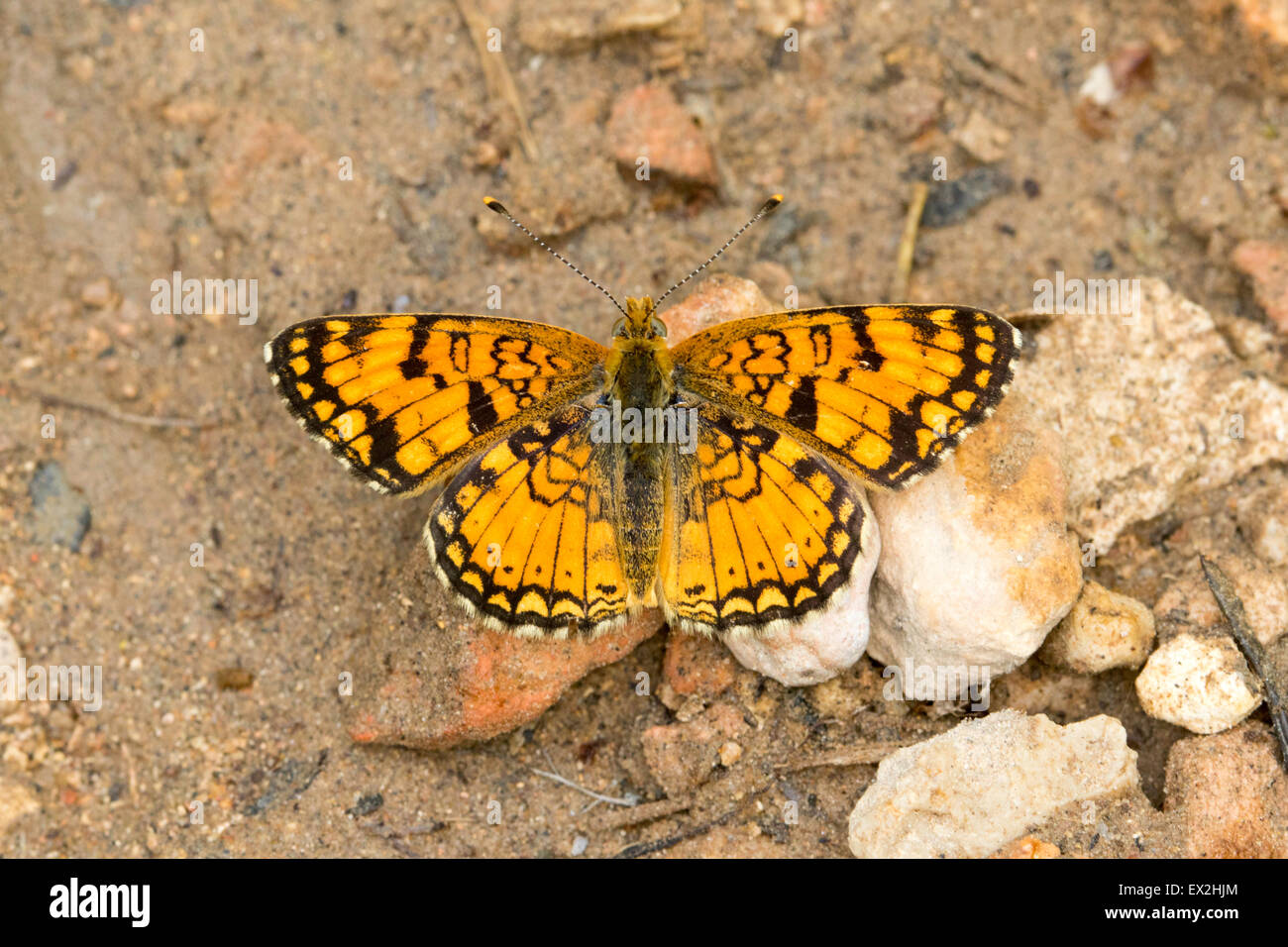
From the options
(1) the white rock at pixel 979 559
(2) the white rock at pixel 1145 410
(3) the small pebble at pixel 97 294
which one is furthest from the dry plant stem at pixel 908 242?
(3) the small pebble at pixel 97 294

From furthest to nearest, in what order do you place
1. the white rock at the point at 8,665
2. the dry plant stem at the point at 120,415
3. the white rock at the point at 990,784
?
the dry plant stem at the point at 120,415, the white rock at the point at 8,665, the white rock at the point at 990,784

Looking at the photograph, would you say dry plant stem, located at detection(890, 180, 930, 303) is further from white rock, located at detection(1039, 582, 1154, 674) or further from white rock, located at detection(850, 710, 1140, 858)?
white rock, located at detection(850, 710, 1140, 858)

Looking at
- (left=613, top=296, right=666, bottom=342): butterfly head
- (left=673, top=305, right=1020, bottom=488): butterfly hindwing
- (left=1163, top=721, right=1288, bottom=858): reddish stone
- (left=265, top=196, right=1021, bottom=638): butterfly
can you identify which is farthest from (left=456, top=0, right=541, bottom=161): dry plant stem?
(left=1163, top=721, right=1288, bottom=858): reddish stone

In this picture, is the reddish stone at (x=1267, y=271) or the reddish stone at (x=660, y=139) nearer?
the reddish stone at (x=1267, y=271)

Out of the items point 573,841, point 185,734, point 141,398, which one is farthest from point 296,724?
point 141,398

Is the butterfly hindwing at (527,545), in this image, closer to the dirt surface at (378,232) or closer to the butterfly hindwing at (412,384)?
the butterfly hindwing at (412,384)

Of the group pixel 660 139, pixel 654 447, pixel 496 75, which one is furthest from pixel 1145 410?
pixel 496 75
